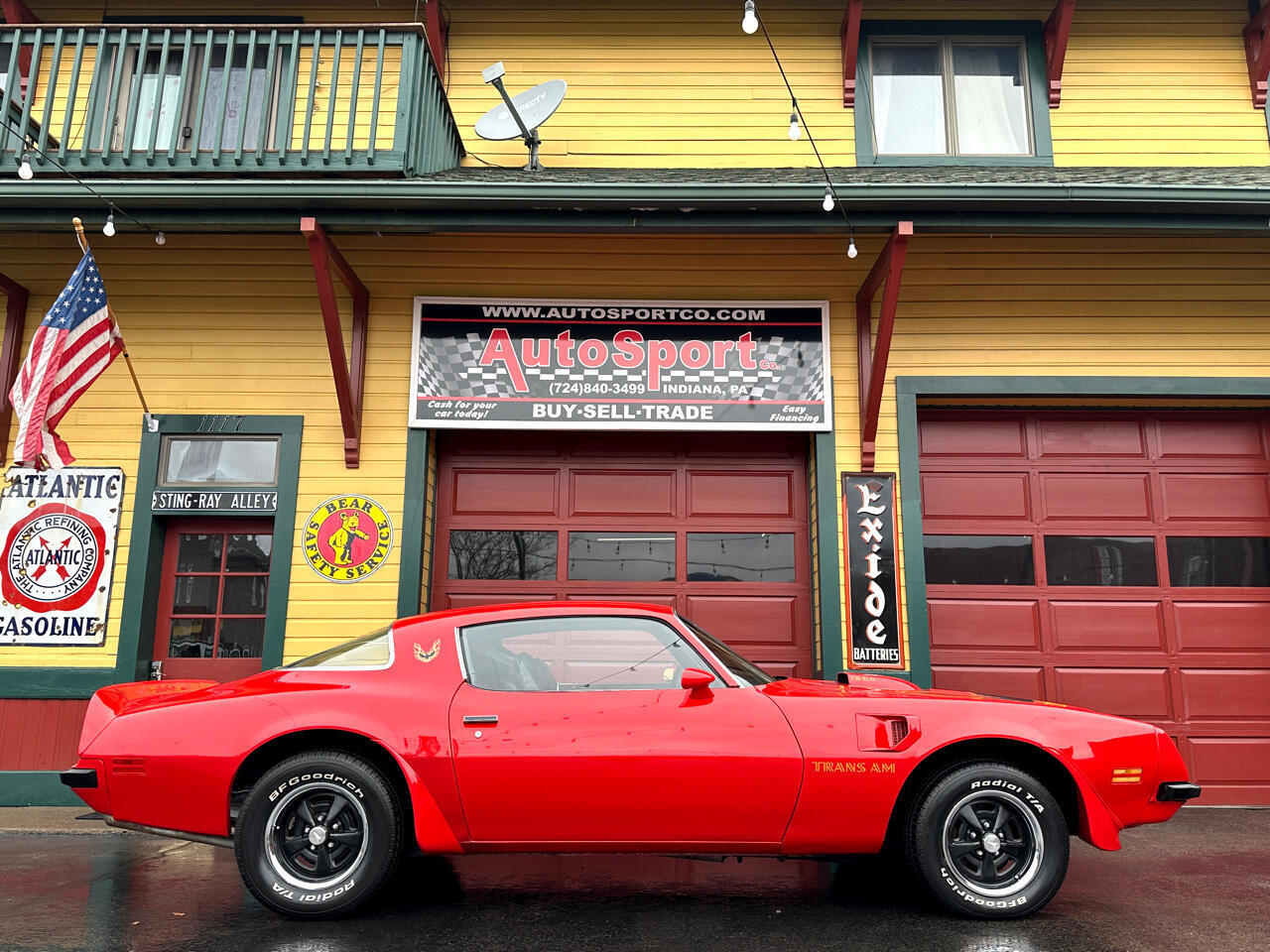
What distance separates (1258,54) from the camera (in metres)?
7.79

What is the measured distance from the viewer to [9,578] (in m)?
6.88

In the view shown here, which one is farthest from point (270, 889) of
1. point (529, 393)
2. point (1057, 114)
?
point (1057, 114)

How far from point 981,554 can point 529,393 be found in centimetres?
386

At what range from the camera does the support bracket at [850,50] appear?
25.2 feet

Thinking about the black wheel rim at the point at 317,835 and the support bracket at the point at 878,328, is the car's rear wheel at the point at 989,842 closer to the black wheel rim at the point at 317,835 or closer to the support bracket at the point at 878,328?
the black wheel rim at the point at 317,835

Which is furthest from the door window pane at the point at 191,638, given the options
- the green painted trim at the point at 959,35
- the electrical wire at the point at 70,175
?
the green painted trim at the point at 959,35

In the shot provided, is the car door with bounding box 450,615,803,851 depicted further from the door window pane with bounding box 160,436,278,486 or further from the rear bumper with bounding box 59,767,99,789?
the door window pane with bounding box 160,436,278,486

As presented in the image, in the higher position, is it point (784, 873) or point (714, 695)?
point (714, 695)

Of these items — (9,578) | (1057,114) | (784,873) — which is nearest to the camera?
(784,873)

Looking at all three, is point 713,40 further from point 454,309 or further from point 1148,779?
point 1148,779

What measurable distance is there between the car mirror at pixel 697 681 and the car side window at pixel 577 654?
9 cm

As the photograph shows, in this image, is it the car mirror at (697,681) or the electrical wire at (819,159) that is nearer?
the car mirror at (697,681)

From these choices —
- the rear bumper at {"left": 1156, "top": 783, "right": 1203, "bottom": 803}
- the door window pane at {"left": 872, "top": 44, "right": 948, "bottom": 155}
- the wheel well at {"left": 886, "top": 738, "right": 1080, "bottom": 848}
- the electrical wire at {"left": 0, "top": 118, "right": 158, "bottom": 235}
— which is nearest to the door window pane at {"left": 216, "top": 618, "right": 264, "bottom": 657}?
the electrical wire at {"left": 0, "top": 118, "right": 158, "bottom": 235}

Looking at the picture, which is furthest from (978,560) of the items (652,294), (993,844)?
(993,844)
